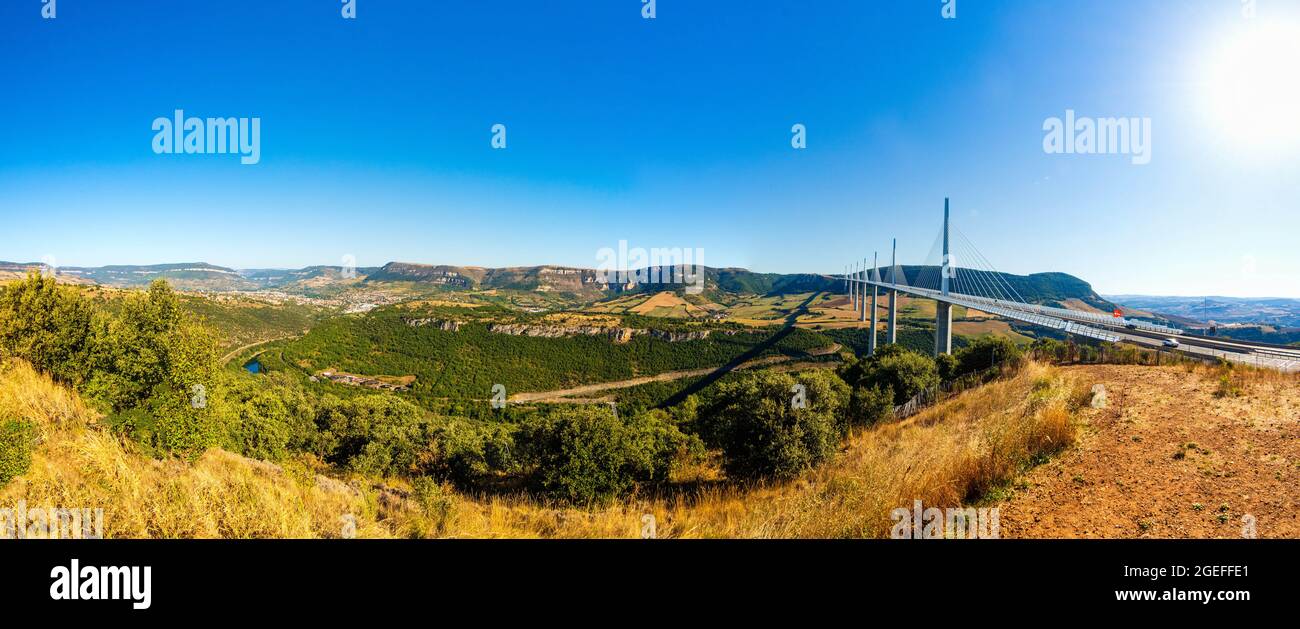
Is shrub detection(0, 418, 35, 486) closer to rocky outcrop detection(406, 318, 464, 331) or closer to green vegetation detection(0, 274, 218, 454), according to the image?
green vegetation detection(0, 274, 218, 454)

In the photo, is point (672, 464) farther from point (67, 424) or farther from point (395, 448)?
point (67, 424)

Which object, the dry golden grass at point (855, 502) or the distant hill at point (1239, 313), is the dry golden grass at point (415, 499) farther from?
the distant hill at point (1239, 313)

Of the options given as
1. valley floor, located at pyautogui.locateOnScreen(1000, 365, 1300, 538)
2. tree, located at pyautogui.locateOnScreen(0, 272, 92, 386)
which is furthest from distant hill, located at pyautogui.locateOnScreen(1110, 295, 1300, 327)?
tree, located at pyautogui.locateOnScreen(0, 272, 92, 386)

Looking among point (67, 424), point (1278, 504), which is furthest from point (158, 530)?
point (1278, 504)

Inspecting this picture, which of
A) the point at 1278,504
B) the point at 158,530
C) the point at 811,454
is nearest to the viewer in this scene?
the point at 158,530

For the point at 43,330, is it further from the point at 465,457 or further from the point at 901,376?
the point at 901,376

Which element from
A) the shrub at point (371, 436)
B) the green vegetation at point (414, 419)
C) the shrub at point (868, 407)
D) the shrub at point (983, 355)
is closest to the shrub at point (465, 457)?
the green vegetation at point (414, 419)
